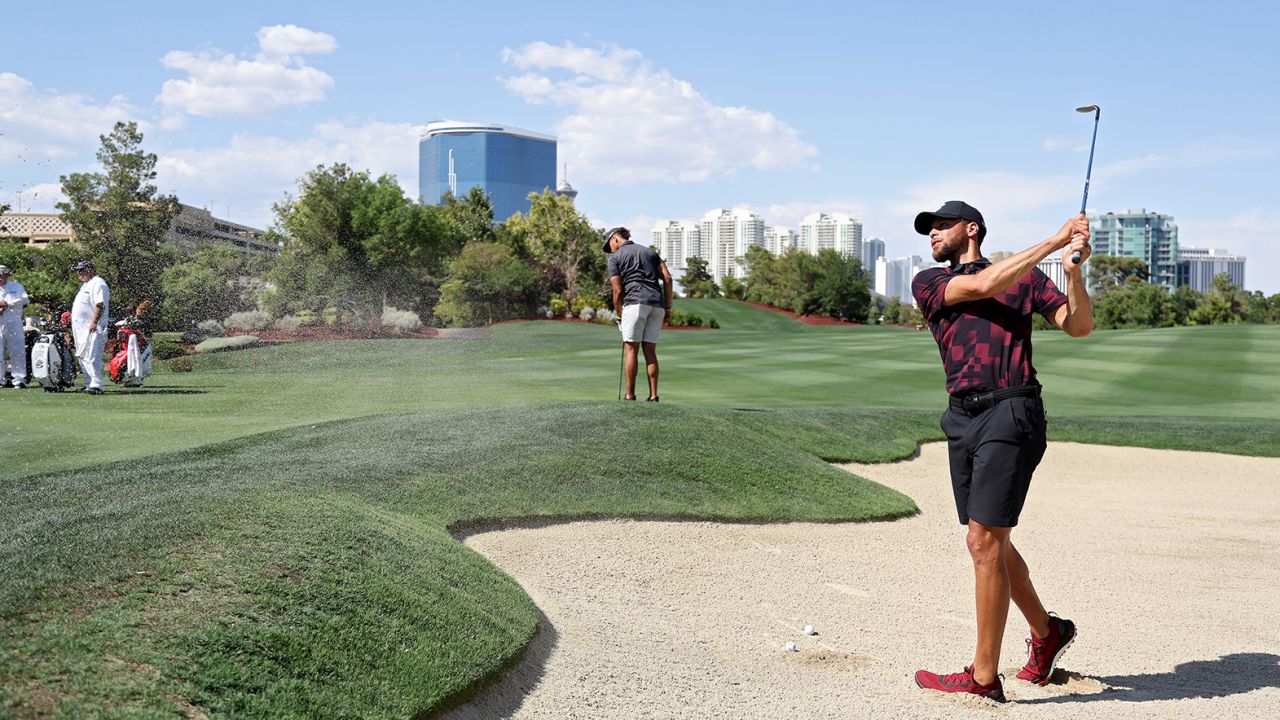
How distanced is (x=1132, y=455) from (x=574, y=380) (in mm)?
10688

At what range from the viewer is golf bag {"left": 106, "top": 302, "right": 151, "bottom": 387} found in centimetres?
1730

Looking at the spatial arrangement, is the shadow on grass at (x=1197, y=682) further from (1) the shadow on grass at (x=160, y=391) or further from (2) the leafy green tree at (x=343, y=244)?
(2) the leafy green tree at (x=343, y=244)

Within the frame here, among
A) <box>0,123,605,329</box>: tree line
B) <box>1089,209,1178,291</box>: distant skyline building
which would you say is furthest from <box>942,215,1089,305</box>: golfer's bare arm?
<box>1089,209,1178,291</box>: distant skyline building

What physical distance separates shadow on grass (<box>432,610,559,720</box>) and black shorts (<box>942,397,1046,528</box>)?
218cm

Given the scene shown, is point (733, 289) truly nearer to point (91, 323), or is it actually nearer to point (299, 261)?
point (299, 261)

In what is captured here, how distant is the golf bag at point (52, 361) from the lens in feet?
52.1

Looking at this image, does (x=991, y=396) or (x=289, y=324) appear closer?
(x=991, y=396)

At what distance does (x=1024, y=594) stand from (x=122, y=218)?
3311 centimetres

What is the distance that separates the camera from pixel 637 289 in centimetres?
1187

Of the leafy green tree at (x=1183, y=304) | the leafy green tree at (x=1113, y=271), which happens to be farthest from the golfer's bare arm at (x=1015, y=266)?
the leafy green tree at (x=1113, y=271)

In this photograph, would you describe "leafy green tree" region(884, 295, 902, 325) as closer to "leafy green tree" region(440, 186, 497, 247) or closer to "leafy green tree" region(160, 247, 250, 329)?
"leafy green tree" region(440, 186, 497, 247)

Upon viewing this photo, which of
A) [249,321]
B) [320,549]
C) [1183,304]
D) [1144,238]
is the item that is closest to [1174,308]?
[1183,304]

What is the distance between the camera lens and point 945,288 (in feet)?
15.8

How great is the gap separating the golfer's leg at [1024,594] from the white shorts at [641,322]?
695 centimetres
